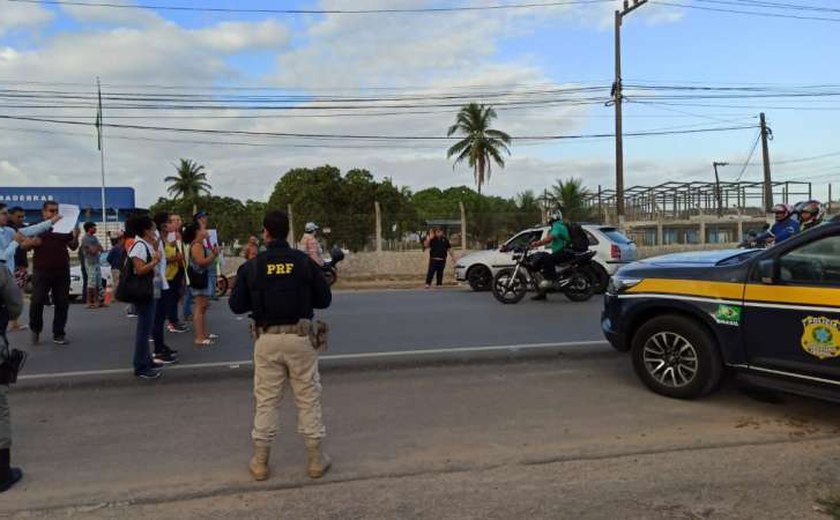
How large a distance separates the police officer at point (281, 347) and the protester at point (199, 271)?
4.59 meters

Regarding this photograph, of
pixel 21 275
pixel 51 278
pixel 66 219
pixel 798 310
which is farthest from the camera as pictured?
pixel 21 275

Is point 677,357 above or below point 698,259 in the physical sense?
below

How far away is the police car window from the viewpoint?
5.26m

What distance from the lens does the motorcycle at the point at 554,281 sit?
1320 cm

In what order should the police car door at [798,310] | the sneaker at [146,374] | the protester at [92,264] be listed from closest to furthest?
1. the police car door at [798,310]
2. the sneaker at [146,374]
3. the protester at [92,264]

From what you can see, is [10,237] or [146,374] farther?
[10,237]

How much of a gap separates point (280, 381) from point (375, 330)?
5.53m

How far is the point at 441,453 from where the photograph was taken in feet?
16.5

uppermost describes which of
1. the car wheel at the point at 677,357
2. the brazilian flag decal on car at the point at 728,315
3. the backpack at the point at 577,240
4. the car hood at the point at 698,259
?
the backpack at the point at 577,240

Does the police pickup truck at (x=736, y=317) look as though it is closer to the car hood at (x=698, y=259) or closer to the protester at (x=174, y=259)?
the car hood at (x=698, y=259)

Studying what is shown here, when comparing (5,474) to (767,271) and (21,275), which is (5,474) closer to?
(767,271)

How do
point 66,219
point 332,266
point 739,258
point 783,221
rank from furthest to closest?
point 332,266 < point 783,221 < point 66,219 < point 739,258

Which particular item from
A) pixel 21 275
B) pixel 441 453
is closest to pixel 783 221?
pixel 441 453

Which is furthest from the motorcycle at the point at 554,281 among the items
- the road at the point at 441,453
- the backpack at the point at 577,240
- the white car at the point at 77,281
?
the white car at the point at 77,281
